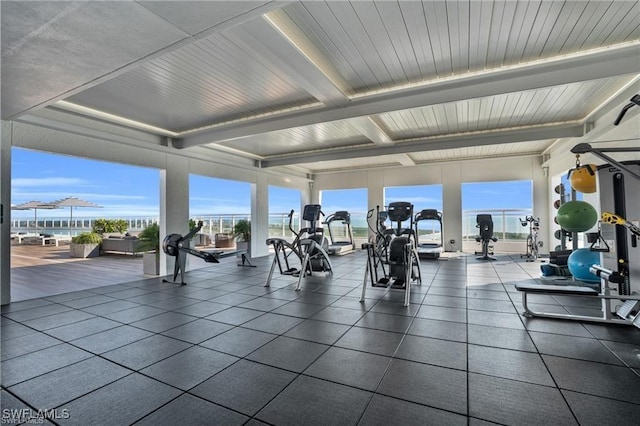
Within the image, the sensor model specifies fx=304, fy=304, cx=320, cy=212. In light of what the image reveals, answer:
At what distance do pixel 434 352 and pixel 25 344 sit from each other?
3.78 metres

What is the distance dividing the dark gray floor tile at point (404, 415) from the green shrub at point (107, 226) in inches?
484

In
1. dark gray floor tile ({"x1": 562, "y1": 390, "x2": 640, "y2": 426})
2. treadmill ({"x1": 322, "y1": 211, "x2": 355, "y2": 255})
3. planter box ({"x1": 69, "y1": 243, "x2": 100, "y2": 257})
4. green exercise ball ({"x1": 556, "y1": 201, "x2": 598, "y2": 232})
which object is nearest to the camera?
dark gray floor tile ({"x1": 562, "y1": 390, "x2": 640, "y2": 426})

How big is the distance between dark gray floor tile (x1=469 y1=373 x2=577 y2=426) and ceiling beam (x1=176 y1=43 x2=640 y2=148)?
3216mm

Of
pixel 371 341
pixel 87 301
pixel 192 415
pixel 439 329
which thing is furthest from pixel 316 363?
pixel 87 301

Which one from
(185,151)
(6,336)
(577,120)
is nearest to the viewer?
(6,336)

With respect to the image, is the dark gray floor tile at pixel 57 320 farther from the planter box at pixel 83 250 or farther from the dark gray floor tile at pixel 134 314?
the planter box at pixel 83 250

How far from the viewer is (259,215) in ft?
30.6

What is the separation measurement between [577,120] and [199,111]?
22.5 feet

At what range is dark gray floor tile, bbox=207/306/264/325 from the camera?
11.5ft

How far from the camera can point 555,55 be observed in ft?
11.0

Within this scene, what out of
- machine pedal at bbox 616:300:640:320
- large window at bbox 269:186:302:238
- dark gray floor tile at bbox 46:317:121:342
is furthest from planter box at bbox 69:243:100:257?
machine pedal at bbox 616:300:640:320

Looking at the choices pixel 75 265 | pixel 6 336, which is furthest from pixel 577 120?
pixel 75 265

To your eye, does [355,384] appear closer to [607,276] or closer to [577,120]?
[607,276]

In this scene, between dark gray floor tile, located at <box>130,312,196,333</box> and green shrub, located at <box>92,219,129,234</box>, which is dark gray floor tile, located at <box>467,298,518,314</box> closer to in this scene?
dark gray floor tile, located at <box>130,312,196,333</box>
